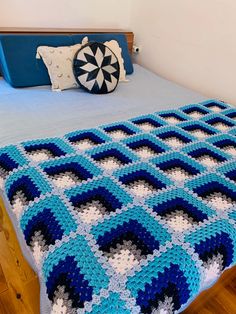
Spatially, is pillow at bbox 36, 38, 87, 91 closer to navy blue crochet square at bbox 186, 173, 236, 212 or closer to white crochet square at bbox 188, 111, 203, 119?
white crochet square at bbox 188, 111, 203, 119

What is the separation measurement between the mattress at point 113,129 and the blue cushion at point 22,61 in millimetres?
76

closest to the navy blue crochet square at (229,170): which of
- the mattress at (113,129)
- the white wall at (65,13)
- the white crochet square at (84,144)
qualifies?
the mattress at (113,129)

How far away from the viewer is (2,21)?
2094mm

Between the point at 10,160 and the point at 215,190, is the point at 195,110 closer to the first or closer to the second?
the point at 215,190

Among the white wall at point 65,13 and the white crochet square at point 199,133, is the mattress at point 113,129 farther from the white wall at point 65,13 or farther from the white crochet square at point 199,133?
the white wall at point 65,13

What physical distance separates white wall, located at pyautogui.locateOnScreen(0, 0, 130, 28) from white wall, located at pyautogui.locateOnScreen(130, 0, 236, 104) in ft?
0.62

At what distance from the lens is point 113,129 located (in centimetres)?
141

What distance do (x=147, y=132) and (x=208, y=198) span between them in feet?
1.76

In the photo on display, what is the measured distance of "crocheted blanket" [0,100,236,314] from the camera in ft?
2.27

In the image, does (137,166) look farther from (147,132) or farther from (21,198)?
(21,198)

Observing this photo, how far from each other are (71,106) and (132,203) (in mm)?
982

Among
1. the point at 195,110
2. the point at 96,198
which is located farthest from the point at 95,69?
the point at 96,198

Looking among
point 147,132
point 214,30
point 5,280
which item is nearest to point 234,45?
point 214,30

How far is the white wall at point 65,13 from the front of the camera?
2.11m
